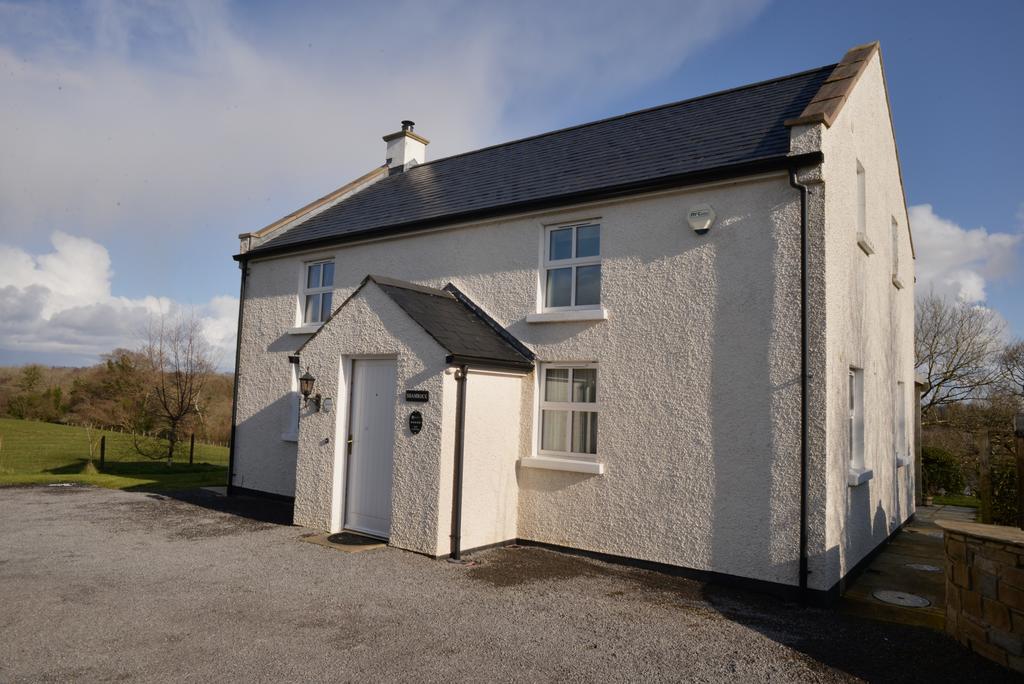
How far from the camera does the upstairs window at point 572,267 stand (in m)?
8.98

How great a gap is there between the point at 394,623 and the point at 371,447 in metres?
3.78

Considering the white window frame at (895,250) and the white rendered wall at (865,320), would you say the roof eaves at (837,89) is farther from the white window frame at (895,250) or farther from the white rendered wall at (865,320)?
the white window frame at (895,250)

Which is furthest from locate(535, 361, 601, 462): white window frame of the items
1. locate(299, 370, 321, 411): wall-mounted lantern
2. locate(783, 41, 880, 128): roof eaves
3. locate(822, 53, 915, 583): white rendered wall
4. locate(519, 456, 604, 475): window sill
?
locate(783, 41, 880, 128): roof eaves

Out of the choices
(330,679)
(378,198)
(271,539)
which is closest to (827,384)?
(330,679)

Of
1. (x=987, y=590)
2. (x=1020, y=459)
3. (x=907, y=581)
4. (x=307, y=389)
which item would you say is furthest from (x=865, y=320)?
(x=307, y=389)

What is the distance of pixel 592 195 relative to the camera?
8695 millimetres

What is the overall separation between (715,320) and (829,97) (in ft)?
9.89

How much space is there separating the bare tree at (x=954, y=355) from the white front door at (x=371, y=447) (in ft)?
81.3

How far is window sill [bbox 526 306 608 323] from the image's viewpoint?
28.1 ft

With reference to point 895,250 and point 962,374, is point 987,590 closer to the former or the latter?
point 895,250

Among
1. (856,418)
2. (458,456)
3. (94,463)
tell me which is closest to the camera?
(458,456)

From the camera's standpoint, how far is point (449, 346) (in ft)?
26.7

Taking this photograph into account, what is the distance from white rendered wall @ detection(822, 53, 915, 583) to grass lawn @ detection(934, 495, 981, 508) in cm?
349

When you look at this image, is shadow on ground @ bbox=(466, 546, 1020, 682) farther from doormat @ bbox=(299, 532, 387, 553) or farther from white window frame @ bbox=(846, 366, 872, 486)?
white window frame @ bbox=(846, 366, 872, 486)
